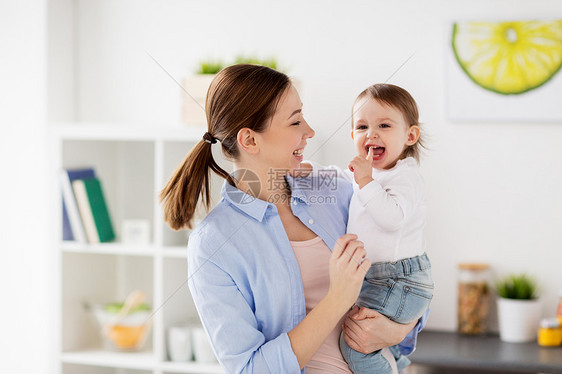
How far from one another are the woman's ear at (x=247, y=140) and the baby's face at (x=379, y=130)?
16 centimetres

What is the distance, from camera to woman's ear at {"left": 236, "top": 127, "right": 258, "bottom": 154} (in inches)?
39.6

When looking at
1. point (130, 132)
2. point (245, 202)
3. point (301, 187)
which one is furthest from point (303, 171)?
point (130, 132)

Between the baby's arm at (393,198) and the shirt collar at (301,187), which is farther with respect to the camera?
the shirt collar at (301,187)

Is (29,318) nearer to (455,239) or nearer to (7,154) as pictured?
(7,154)

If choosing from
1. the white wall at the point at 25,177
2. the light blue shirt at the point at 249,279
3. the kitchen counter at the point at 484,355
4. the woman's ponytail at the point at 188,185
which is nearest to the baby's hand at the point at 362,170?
the light blue shirt at the point at 249,279

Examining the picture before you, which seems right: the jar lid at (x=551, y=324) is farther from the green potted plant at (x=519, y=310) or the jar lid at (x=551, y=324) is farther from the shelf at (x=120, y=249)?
the shelf at (x=120, y=249)

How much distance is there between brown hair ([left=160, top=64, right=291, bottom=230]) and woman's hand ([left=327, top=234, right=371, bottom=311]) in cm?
23

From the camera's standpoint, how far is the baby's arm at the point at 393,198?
3.20 ft

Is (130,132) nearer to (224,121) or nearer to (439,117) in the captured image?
(439,117)

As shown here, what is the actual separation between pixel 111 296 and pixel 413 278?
1.67 meters

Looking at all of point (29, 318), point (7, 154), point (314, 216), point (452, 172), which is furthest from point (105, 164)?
point (314, 216)

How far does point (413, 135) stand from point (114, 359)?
1.55 meters

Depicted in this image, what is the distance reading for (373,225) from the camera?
1.03 metres

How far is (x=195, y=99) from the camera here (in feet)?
6.81
